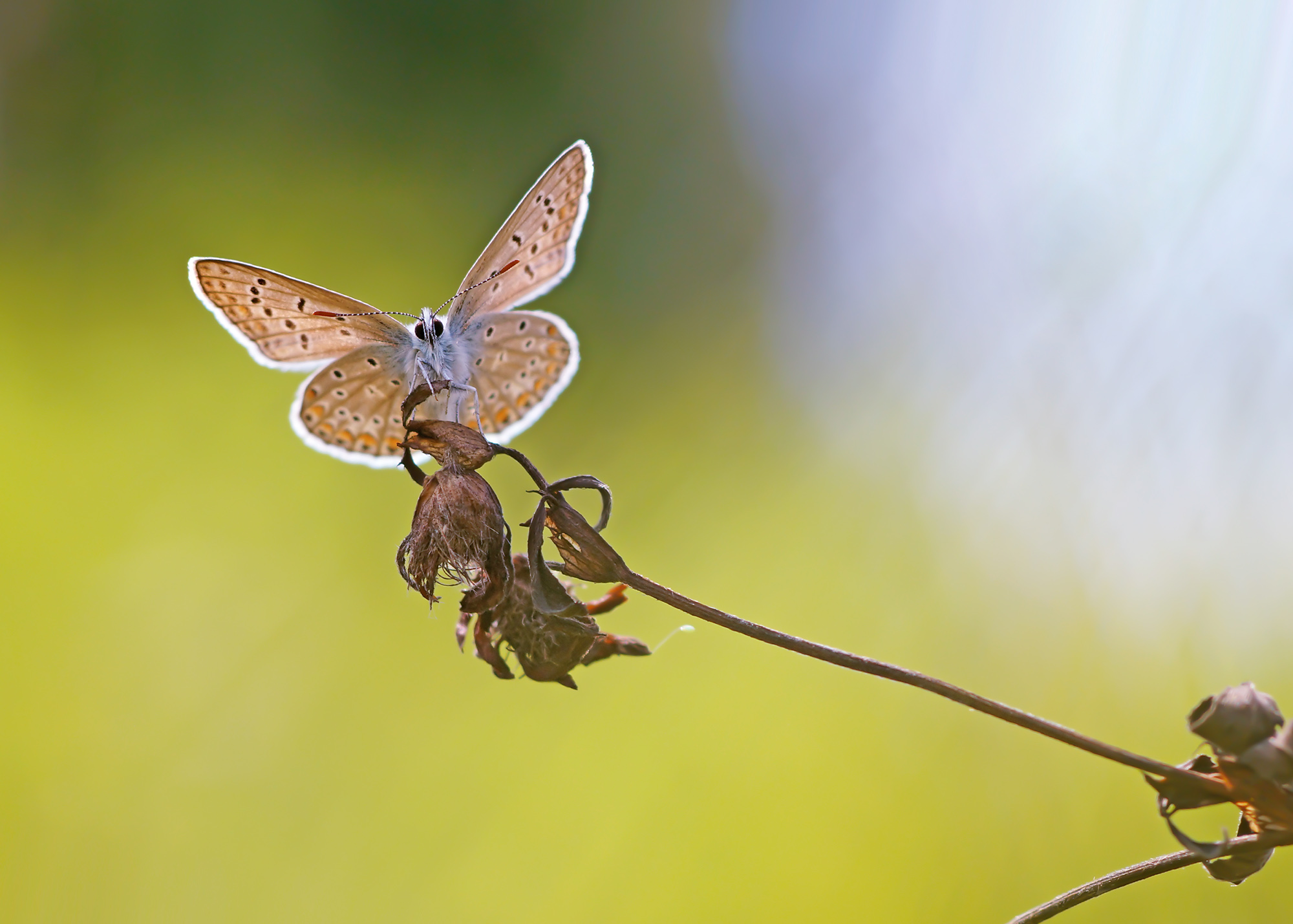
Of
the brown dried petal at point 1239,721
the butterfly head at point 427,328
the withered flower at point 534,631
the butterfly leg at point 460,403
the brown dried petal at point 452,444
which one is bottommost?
the withered flower at point 534,631

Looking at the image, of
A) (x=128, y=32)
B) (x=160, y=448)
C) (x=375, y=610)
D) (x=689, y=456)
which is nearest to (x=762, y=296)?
(x=689, y=456)

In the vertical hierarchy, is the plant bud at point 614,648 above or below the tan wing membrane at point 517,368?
below

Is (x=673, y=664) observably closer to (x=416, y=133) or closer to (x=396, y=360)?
(x=396, y=360)

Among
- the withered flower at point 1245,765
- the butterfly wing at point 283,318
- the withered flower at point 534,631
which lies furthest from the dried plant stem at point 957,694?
the butterfly wing at point 283,318

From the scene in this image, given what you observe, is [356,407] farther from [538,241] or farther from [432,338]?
[538,241]

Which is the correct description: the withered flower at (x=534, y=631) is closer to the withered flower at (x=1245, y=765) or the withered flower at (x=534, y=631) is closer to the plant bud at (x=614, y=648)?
the plant bud at (x=614, y=648)

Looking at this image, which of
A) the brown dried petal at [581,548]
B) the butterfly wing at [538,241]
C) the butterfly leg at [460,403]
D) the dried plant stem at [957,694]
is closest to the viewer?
the dried plant stem at [957,694]
